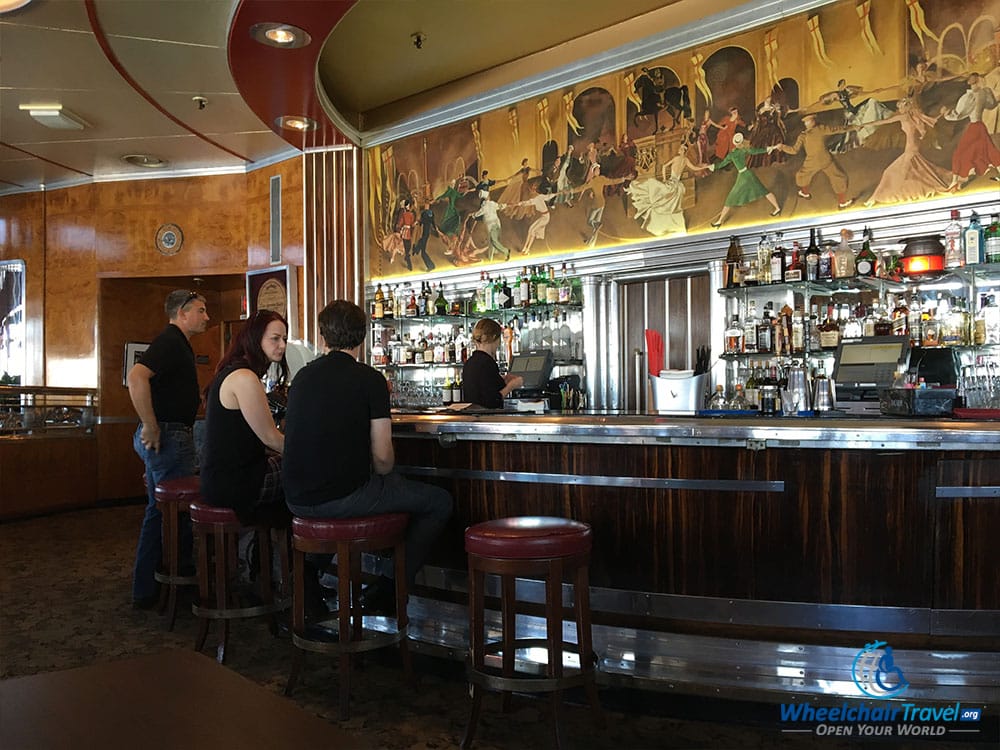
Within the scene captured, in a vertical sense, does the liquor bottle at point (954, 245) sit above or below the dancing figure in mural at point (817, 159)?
below

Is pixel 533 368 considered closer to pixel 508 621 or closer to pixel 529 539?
pixel 508 621

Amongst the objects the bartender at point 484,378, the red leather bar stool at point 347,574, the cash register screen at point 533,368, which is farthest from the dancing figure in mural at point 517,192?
the red leather bar stool at point 347,574

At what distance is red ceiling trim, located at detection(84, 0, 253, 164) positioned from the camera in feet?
16.4

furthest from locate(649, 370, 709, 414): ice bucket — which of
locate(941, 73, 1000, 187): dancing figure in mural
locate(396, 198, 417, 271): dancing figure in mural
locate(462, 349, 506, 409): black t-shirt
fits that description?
locate(396, 198, 417, 271): dancing figure in mural

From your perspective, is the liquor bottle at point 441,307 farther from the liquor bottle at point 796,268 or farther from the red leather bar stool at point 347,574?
the red leather bar stool at point 347,574

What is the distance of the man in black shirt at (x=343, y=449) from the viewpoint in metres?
2.87

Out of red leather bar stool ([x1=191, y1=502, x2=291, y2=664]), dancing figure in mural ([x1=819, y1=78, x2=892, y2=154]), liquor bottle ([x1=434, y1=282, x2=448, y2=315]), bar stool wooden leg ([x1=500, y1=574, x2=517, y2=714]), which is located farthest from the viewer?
liquor bottle ([x1=434, y1=282, x2=448, y2=315])

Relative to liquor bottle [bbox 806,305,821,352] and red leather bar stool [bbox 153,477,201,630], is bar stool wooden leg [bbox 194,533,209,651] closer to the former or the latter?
red leather bar stool [bbox 153,477,201,630]

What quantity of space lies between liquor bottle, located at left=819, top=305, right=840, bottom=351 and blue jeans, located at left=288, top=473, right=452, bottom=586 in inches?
126

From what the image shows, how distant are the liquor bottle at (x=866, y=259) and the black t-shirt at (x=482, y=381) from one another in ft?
7.89

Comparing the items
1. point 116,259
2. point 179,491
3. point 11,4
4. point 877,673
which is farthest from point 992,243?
point 116,259

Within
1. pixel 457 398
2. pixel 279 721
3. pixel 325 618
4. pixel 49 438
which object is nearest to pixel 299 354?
pixel 457 398

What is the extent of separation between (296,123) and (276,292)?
1861mm

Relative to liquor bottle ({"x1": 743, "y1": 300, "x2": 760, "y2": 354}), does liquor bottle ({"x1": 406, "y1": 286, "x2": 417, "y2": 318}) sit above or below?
above
